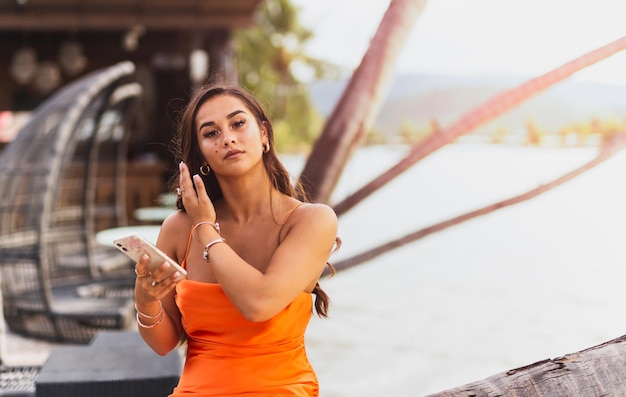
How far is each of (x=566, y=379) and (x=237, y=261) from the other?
664 millimetres

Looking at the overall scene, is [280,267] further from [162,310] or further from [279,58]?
[279,58]

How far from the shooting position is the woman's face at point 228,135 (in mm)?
1452

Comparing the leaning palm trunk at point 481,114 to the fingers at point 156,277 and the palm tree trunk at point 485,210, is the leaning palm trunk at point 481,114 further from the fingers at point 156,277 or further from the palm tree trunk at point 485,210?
the fingers at point 156,277

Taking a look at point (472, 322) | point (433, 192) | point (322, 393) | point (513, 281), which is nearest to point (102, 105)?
point (322, 393)

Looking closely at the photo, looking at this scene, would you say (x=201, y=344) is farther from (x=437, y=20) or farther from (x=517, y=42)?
(x=517, y=42)

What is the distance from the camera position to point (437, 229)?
1716mm

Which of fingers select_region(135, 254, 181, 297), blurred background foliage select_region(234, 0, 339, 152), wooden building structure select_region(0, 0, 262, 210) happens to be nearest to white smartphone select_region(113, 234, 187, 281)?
fingers select_region(135, 254, 181, 297)

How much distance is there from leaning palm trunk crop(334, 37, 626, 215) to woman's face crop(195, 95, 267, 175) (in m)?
0.26

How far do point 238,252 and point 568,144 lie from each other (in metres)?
2.38

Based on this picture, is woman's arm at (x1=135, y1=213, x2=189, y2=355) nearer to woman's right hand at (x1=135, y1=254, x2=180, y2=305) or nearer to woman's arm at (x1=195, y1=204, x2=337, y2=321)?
woman's right hand at (x1=135, y1=254, x2=180, y2=305)

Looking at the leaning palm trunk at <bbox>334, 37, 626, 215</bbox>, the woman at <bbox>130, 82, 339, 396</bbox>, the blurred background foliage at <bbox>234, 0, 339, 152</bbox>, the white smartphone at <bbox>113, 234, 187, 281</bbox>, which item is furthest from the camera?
the blurred background foliage at <bbox>234, 0, 339, 152</bbox>

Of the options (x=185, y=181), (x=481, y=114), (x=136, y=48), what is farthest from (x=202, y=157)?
(x=136, y=48)

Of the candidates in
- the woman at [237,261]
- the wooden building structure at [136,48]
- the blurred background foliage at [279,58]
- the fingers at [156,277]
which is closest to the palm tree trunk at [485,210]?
the woman at [237,261]

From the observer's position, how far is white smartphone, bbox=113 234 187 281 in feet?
4.17
